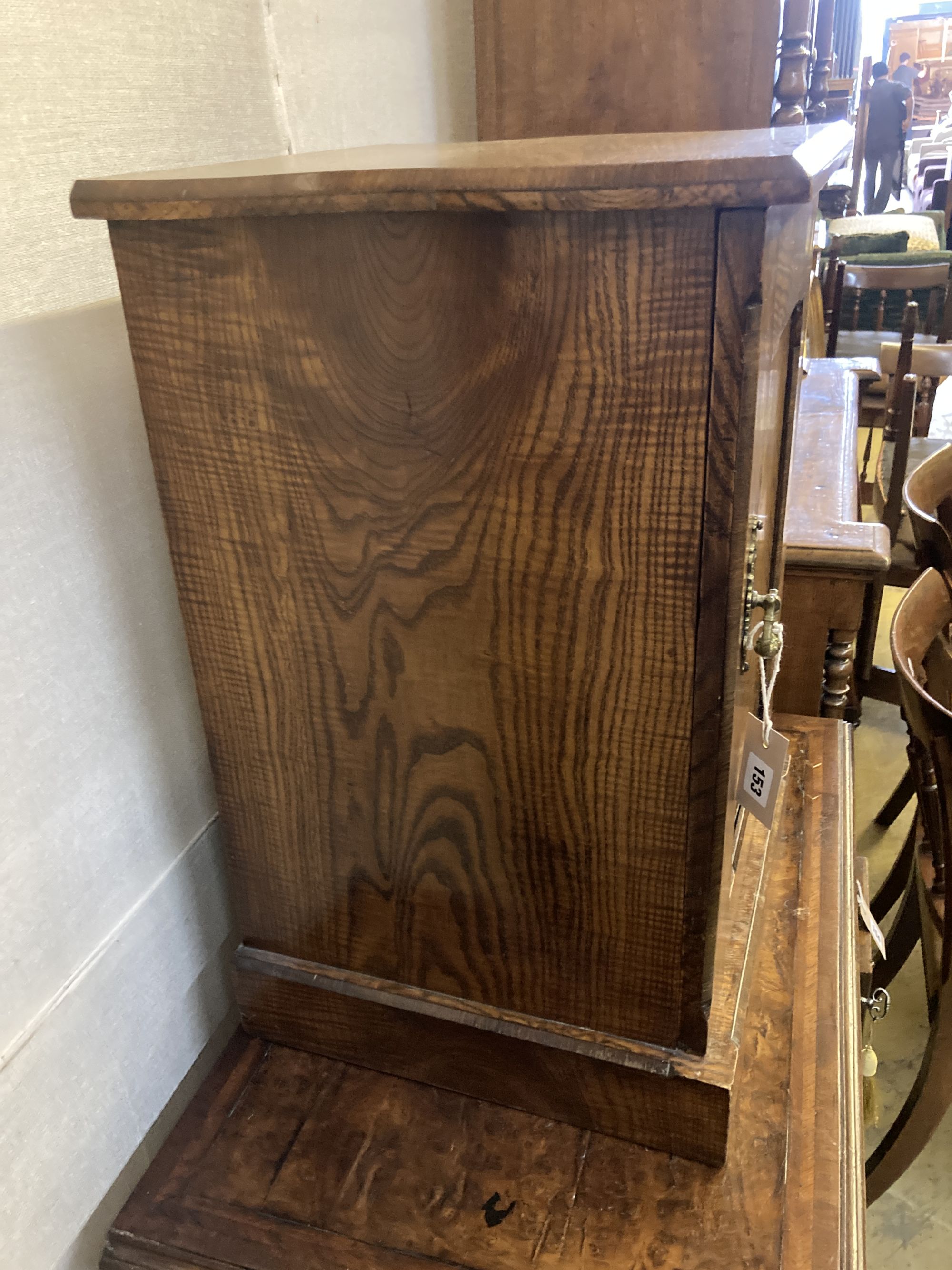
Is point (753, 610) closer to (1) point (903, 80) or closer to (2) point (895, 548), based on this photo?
(2) point (895, 548)

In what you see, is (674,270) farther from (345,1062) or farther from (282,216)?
(345,1062)

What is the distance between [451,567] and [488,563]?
1.1 inches

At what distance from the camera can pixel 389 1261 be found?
68 cm

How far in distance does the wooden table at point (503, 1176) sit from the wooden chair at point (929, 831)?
287 mm

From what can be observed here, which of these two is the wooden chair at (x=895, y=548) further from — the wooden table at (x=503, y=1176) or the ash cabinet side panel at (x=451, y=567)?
the ash cabinet side panel at (x=451, y=567)

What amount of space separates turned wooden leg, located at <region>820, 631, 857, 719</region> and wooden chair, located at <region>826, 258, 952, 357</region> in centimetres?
218

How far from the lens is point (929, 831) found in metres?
1.19

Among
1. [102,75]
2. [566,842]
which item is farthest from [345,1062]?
[102,75]

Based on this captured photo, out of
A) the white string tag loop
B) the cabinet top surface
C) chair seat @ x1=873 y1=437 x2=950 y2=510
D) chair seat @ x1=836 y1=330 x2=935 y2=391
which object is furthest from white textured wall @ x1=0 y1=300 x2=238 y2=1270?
chair seat @ x1=836 y1=330 x2=935 y2=391

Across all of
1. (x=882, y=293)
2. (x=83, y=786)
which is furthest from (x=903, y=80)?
(x=83, y=786)

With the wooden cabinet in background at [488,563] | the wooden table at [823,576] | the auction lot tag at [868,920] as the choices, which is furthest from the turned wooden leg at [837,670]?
the wooden cabinet in background at [488,563]

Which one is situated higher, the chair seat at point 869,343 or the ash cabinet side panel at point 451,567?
the ash cabinet side panel at point 451,567

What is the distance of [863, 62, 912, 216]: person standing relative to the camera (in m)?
7.47

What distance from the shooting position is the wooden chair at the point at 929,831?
999 millimetres
